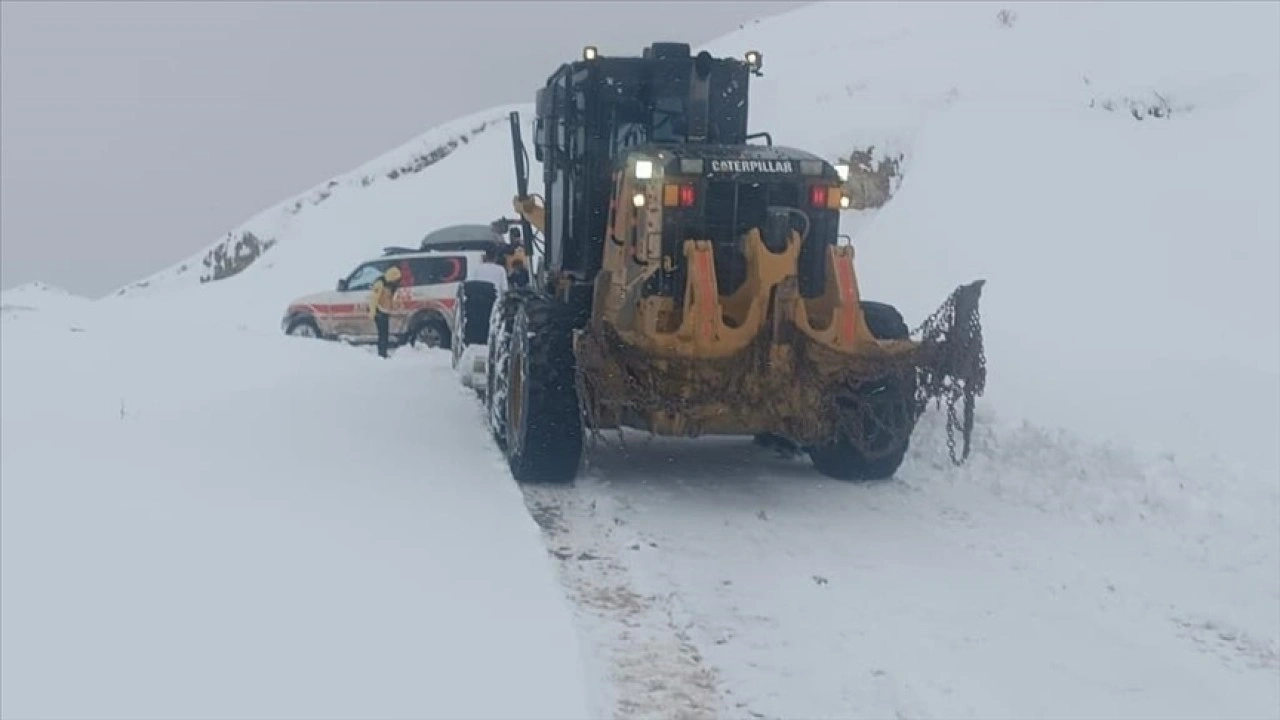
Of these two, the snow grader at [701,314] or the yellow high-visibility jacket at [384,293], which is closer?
the snow grader at [701,314]

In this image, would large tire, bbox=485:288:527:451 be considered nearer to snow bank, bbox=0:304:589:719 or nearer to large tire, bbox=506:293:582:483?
snow bank, bbox=0:304:589:719

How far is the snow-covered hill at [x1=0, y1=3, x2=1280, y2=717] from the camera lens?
18.4 feet

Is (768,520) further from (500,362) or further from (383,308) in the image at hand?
(383,308)

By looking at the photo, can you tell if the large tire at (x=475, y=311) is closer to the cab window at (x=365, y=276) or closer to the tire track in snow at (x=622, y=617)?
the tire track in snow at (x=622, y=617)

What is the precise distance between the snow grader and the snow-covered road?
525 millimetres

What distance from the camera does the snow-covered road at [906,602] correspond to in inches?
222

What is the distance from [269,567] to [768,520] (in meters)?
3.05

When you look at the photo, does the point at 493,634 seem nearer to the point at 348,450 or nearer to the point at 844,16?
the point at 348,450

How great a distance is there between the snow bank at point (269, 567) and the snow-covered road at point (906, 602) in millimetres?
423

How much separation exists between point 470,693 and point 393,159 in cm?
4263

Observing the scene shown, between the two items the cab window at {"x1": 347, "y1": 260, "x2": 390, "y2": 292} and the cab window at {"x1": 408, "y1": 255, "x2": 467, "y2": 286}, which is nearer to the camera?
the cab window at {"x1": 408, "y1": 255, "x2": 467, "y2": 286}

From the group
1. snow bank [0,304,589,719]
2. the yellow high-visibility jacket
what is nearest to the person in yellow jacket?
the yellow high-visibility jacket

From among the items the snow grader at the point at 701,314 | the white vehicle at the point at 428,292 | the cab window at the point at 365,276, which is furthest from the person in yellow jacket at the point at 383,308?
the snow grader at the point at 701,314

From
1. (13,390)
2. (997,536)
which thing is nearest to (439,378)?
(13,390)
